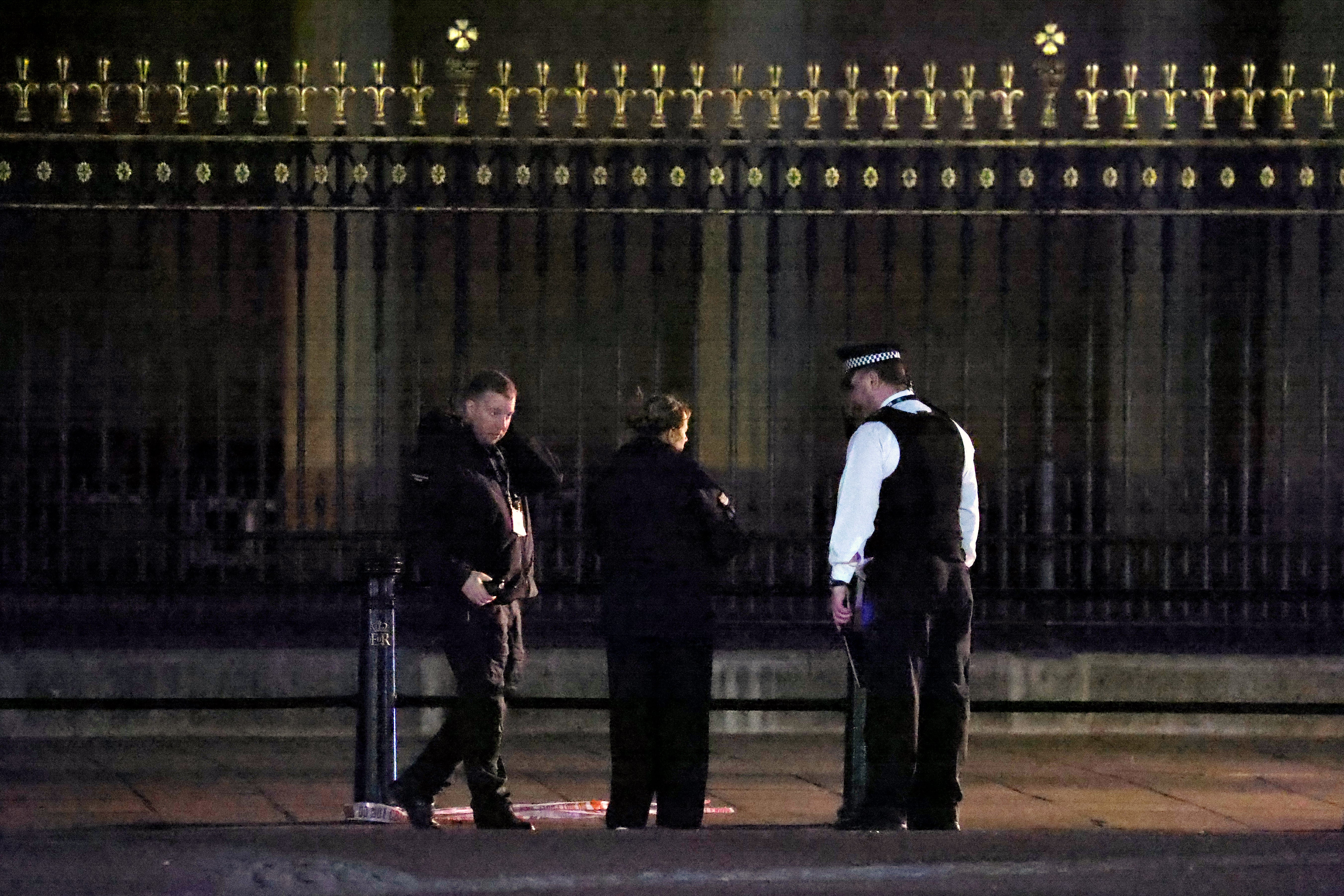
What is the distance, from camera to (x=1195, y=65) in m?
15.1

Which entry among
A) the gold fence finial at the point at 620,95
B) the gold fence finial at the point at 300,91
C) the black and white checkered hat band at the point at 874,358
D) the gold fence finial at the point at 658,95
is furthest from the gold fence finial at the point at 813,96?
the black and white checkered hat band at the point at 874,358

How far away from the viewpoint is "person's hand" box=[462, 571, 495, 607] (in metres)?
6.86

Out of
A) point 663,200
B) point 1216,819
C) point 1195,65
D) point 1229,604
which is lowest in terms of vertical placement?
point 1216,819

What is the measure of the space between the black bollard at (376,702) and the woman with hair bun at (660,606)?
29.5 inches

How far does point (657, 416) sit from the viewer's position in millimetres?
6965

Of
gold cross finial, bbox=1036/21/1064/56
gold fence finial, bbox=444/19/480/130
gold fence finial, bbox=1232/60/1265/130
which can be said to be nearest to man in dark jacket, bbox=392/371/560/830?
gold fence finial, bbox=1232/60/1265/130

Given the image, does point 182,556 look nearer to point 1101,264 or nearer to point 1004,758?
point 1004,758

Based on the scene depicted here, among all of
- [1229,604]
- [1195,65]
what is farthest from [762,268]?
[1195,65]

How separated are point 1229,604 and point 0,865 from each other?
5.87 m

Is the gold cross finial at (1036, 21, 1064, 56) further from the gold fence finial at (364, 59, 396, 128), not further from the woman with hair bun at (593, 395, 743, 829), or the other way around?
the woman with hair bun at (593, 395, 743, 829)

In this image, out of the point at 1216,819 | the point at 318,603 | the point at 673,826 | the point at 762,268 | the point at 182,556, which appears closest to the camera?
the point at 673,826

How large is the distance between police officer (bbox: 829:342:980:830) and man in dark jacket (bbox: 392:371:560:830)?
1032mm

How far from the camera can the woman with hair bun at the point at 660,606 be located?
6.93m

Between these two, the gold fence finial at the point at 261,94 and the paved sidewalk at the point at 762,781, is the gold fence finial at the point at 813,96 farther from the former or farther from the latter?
the paved sidewalk at the point at 762,781
